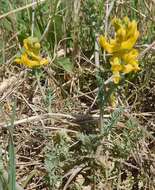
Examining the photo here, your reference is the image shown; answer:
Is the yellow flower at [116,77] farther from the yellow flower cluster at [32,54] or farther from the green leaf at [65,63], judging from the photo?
the green leaf at [65,63]

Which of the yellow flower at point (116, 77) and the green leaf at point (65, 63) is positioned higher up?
the yellow flower at point (116, 77)

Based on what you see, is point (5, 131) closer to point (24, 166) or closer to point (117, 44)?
point (24, 166)

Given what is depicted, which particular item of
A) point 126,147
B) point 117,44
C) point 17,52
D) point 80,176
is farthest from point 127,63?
point 17,52

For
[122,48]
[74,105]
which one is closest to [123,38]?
[122,48]

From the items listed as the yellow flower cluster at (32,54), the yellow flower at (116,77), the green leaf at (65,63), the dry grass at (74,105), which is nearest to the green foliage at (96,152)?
the dry grass at (74,105)

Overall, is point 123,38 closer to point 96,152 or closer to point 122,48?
point 122,48

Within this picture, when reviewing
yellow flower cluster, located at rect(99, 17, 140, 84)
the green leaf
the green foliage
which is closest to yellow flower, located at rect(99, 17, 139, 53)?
yellow flower cluster, located at rect(99, 17, 140, 84)

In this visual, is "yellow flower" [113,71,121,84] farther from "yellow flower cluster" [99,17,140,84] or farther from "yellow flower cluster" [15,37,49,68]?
"yellow flower cluster" [15,37,49,68]
